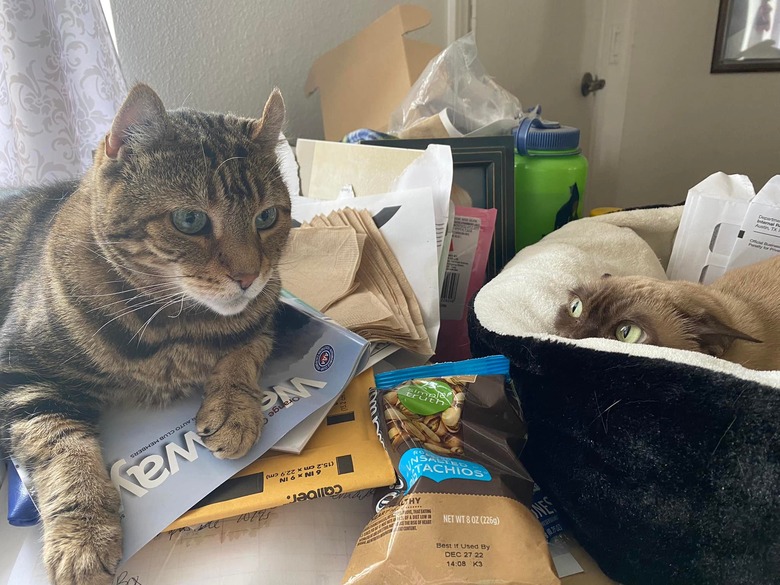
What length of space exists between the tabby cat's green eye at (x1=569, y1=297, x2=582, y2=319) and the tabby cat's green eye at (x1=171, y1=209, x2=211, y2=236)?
1.60 ft

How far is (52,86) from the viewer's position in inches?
25.6

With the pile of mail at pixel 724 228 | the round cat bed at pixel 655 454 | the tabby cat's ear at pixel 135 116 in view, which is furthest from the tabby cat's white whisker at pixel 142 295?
the pile of mail at pixel 724 228

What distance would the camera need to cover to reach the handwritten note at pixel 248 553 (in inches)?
16.4

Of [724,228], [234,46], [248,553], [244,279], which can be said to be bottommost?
[248,553]

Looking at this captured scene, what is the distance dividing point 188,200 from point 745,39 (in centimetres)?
227

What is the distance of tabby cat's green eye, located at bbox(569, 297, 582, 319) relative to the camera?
67 cm

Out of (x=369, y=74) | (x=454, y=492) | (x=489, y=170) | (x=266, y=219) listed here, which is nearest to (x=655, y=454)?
(x=454, y=492)

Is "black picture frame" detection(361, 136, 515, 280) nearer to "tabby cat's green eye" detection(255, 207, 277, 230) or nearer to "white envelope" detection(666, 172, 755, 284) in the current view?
"white envelope" detection(666, 172, 755, 284)

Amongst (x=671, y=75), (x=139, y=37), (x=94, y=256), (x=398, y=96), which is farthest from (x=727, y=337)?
(x=671, y=75)

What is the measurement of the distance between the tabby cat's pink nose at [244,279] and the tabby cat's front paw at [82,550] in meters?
0.22

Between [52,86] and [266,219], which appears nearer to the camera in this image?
[266,219]

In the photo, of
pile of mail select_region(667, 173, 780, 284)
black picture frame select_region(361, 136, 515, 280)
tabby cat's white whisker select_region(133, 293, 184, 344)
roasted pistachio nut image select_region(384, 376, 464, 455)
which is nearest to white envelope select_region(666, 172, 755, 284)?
pile of mail select_region(667, 173, 780, 284)

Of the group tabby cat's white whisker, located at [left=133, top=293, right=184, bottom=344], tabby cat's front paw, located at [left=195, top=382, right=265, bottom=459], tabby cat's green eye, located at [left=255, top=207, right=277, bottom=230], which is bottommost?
tabby cat's front paw, located at [left=195, top=382, right=265, bottom=459]

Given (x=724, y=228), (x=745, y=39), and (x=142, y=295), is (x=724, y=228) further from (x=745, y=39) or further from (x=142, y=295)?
(x=745, y=39)
